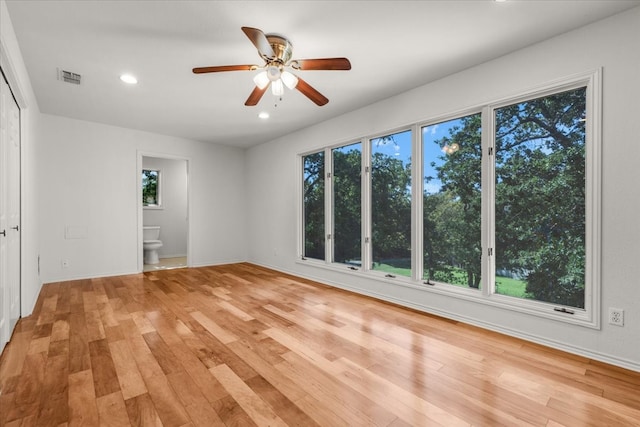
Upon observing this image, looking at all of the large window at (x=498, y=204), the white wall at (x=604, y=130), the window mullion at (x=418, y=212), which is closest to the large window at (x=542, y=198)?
the large window at (x=498, y=204)

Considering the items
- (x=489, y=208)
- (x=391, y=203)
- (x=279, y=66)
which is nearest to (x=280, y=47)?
(x=279, y=66)

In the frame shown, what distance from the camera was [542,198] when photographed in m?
2.55

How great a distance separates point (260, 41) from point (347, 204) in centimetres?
270

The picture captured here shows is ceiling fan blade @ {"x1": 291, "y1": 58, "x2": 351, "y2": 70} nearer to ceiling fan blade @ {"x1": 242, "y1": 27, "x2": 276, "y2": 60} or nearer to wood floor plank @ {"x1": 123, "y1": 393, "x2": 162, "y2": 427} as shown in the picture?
ceiling fan blade @ {"x1": 242, "y1": 27, "x2": 276, "y2": 60}

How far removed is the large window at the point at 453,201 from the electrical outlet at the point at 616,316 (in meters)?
0.96

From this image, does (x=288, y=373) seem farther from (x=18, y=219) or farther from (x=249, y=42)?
(x=18, y=219)

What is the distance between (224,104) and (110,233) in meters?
2.99

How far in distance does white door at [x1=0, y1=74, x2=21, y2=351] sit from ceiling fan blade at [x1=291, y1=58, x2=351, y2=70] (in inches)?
90.6

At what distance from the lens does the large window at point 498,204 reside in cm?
236

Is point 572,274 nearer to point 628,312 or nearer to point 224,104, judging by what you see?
point 628,312

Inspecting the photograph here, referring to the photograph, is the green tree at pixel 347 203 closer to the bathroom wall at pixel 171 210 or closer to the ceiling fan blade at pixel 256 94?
the ceiling fan blade at pixel 256 94

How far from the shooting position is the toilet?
20.8 ft

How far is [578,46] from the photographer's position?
2293 millimetres

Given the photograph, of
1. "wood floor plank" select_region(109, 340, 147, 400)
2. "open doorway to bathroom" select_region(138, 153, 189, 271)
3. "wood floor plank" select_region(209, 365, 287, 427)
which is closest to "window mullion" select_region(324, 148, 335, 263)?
"wood floor plank" select_region(209, 365, 287, 427)
